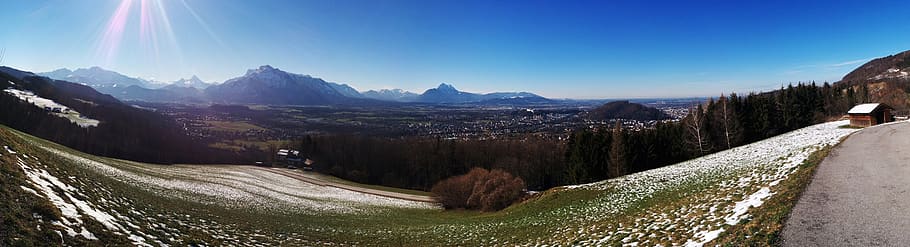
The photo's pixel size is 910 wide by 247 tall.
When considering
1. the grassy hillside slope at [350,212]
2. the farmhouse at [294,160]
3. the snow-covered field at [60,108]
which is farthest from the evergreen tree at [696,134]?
the snow-covered field at [60,108]

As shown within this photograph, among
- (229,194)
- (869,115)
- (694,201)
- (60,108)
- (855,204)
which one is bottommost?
(229,194)

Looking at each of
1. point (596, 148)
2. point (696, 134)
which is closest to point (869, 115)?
point (696, 134)

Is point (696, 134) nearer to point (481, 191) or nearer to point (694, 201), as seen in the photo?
point (481, 191)

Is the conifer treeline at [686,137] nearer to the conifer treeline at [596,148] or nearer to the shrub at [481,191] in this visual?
the conifer treeline at [596,148]

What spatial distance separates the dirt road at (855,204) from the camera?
28.7 ft

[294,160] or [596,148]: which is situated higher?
[596,148]

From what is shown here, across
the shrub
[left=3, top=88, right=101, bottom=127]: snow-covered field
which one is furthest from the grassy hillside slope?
[left=3, top=88, right=101, bottom=127]: snow-covered field

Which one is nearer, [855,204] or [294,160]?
[855,204]

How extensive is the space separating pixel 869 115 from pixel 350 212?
58.2 meters

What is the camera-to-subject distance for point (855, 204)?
11.4 m

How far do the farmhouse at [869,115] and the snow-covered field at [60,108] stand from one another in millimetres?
157900

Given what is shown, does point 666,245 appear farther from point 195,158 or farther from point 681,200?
point 195,158

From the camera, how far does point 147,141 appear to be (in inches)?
4011

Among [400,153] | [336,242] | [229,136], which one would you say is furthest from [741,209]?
[229,136]
